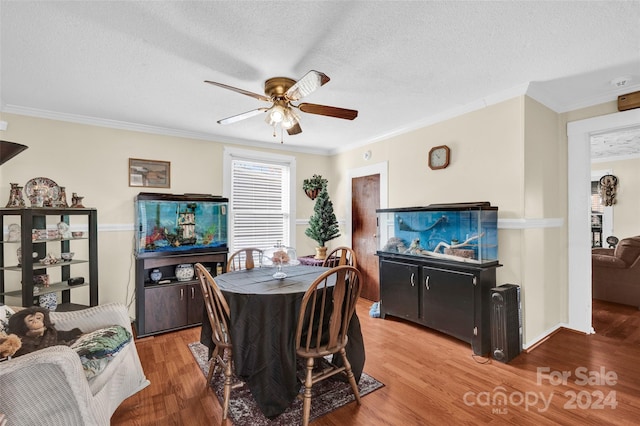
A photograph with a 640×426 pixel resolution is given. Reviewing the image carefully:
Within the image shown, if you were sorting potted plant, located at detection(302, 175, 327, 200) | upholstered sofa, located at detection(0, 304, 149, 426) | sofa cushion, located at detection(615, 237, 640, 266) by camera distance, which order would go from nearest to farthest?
upholstered sofa, located at detection(0, 304, 149, 426), sofa cushion, located at detection(615, 237, 640, 266), potted plant, located at detection(302, 175, 327, 200)

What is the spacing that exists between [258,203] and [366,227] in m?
1.71

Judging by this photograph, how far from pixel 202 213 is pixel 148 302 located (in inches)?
44.4

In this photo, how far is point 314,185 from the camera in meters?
4.82

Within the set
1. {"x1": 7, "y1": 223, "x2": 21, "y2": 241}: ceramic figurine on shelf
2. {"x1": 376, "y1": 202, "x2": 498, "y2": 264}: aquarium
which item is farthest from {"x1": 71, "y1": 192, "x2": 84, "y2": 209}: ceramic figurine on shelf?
{"x1": 376, "y1": 202, "x2": 498, "y2": 264}: aquarium

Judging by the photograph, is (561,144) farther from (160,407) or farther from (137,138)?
(137,138)

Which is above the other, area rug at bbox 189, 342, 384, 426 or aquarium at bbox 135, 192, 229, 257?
aquarium at bbox 135, 192, 229, 257

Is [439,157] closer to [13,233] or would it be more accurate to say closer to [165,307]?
[165,307]

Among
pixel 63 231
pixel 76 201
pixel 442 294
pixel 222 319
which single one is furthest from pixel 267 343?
pixel 76 201

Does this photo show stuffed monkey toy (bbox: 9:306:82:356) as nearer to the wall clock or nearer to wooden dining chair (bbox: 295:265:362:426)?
wooden dining chair (bbox: 295:265:362:426)

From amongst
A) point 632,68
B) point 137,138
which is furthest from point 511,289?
point 137,138

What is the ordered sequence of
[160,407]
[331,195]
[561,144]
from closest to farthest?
[160,407] < [561,144] < [331,195]

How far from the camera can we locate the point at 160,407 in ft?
6.52

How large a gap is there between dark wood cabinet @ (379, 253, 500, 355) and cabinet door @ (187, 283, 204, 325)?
2.18m

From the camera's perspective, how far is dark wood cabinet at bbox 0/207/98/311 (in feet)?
8.25
